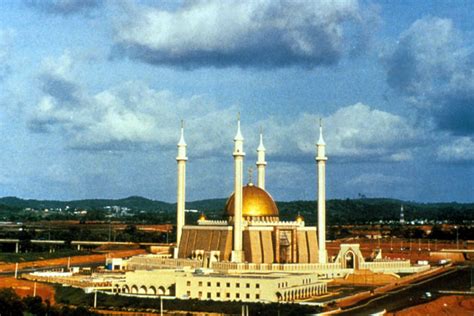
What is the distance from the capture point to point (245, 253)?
3194 inches

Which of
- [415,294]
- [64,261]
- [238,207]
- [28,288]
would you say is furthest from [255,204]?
[64,261]

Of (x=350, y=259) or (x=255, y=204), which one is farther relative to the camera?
(x=350, y=259)

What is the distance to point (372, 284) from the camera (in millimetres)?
81562

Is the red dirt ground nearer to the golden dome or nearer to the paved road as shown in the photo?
the paved road

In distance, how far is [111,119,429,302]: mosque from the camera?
71375 mm

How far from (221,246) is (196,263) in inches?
124

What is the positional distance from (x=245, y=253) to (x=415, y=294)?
55.4ft

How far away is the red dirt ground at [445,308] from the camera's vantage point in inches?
2307

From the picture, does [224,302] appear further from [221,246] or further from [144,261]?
[144,261]

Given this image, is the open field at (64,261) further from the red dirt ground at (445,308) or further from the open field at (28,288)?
the red dirt ground at (445,308)

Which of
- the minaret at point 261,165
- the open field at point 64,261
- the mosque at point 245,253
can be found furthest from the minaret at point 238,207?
the open field at point 64,261

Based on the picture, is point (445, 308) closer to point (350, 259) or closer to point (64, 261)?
point (350, 259)

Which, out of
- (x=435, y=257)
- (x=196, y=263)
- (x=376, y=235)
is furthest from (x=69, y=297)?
(x=376, y=235)

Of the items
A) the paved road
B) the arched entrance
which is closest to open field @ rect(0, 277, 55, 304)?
the paved road
